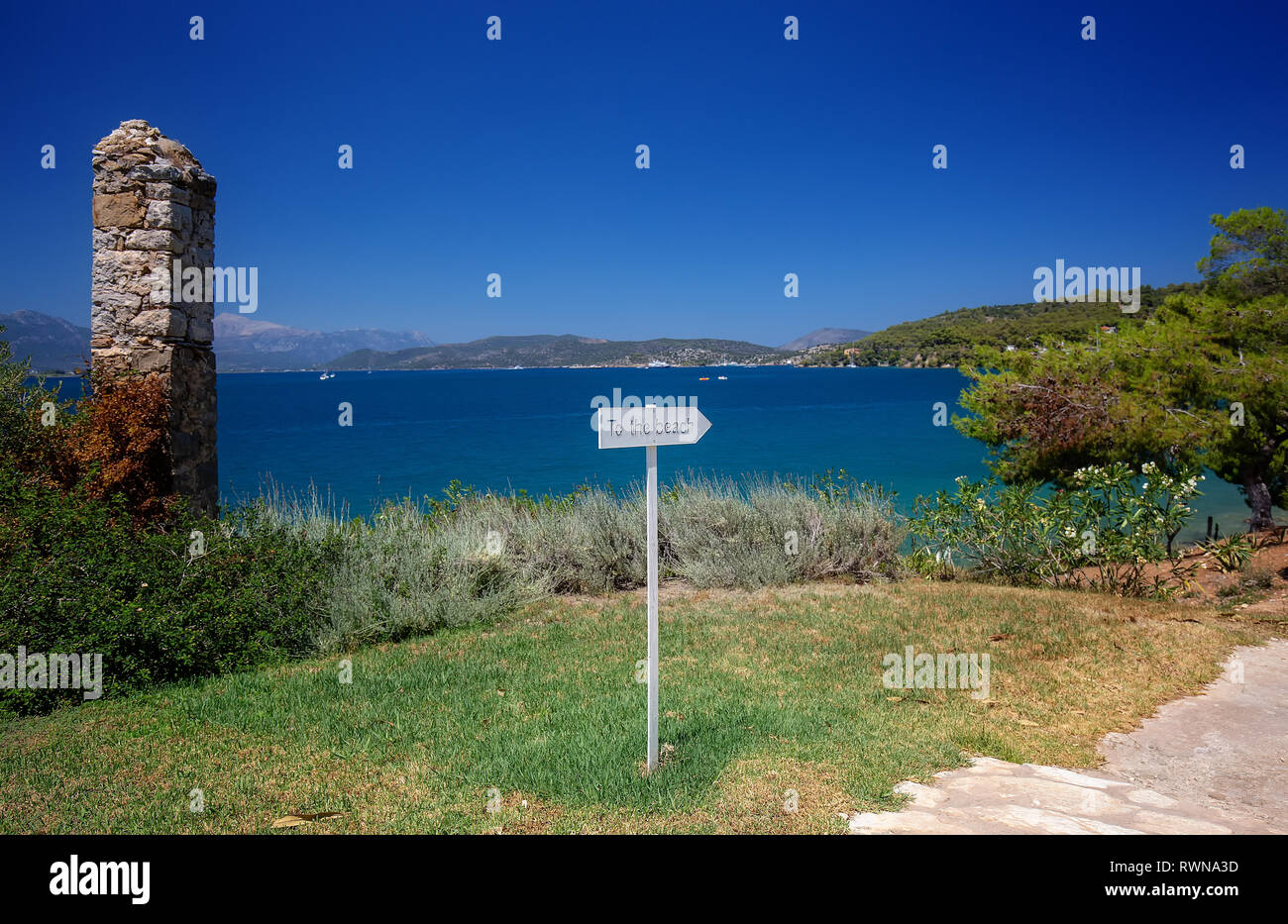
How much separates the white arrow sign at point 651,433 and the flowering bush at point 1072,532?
23.9 feet

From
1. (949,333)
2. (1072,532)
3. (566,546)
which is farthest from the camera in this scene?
(949,333)

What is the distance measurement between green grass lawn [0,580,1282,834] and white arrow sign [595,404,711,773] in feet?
2.44

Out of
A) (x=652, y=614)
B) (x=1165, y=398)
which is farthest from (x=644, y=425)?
(x=1165, y=398)

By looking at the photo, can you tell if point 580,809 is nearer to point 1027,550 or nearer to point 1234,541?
point 1027,550

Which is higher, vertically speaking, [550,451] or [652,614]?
[652,614]

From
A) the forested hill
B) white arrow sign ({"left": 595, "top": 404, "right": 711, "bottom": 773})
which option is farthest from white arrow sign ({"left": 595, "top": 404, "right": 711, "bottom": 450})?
the forested hill

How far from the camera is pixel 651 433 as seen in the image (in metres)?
3.92

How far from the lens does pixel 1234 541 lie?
988cm

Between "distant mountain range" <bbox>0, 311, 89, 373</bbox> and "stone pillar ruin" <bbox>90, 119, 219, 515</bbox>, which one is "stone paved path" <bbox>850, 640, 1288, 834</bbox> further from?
"distant mountain range" <bbox>0, 311, 89, 373</bbox>

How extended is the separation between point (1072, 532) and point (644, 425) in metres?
7.94

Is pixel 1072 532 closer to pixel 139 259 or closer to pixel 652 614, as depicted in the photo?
pixel 652 614

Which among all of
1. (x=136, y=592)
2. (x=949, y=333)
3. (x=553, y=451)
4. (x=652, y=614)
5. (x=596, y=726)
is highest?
(x=949, y=333)

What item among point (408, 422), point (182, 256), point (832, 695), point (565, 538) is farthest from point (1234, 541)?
point (408, 422)
